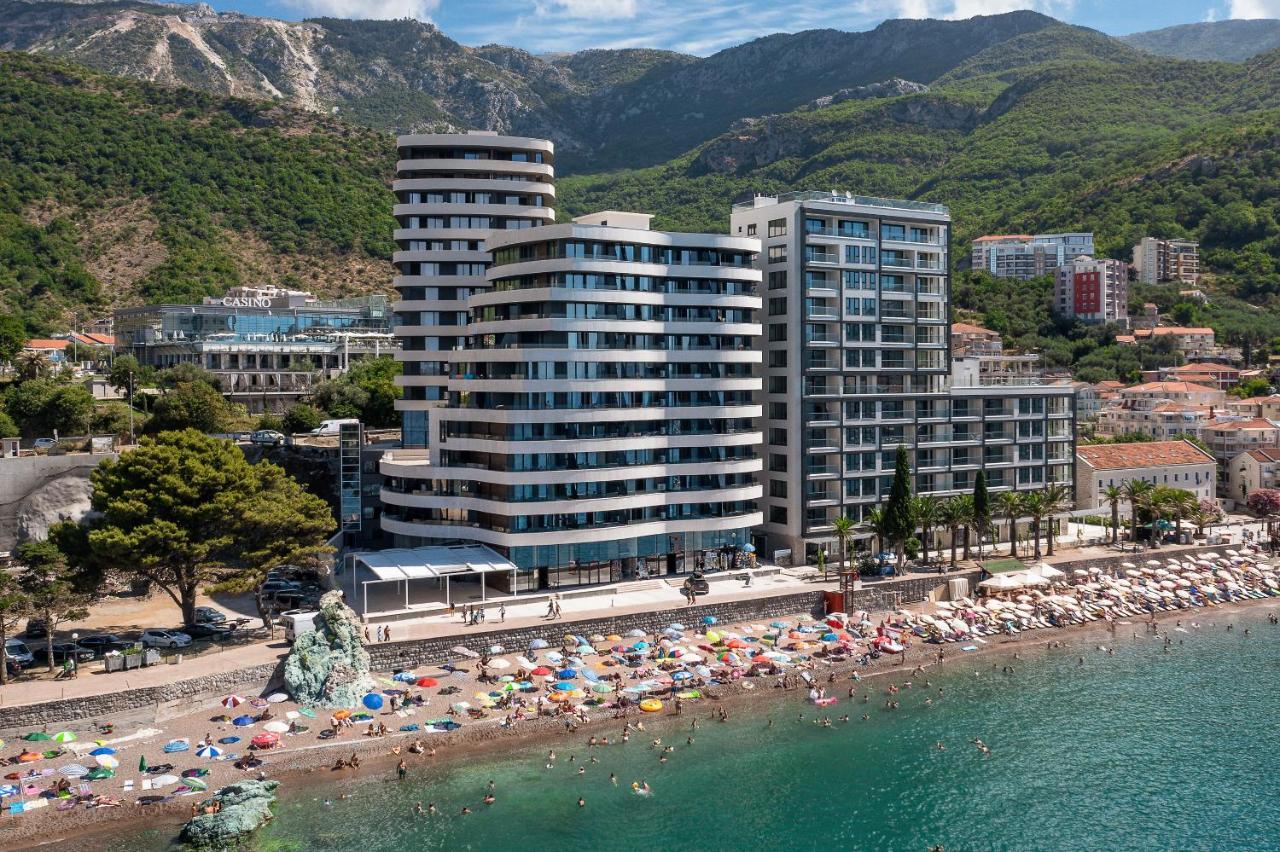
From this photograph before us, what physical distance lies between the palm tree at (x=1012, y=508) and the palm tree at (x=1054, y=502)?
241cm

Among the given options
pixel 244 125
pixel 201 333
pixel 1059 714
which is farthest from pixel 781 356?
pixel 244 125

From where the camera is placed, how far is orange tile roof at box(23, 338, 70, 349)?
424 ft

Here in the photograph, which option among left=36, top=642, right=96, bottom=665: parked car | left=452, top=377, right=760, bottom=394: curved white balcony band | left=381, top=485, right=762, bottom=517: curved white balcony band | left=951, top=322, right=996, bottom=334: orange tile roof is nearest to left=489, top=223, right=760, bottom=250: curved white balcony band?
left=452, top=377, right=760, bottom=394: curved white balcony band

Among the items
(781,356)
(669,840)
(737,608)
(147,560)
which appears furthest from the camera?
(781,356)

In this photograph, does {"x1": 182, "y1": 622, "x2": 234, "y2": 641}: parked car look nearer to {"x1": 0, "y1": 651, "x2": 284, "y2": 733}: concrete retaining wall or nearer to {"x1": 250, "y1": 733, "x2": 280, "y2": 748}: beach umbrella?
{"x1": 0, "y1": 651, "x2": 284, "y2": 733}: concrete retaining wall

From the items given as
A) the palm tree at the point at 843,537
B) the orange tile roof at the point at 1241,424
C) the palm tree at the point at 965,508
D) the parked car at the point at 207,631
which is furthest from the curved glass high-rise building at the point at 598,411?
the orange tile roof at the point at 1241,424

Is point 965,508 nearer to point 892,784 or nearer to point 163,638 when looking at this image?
point 892,784

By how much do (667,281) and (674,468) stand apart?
13.6 metres

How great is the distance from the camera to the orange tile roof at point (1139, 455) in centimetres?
10304

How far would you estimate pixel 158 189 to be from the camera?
173 metres

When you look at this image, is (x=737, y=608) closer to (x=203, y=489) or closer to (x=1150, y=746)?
(x=1150, y=746)

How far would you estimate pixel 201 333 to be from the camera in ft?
449

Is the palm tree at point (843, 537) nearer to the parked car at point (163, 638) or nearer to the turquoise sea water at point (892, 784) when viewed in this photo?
the turquoise sea water at point (892, 784)

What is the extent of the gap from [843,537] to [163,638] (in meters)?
46.4
